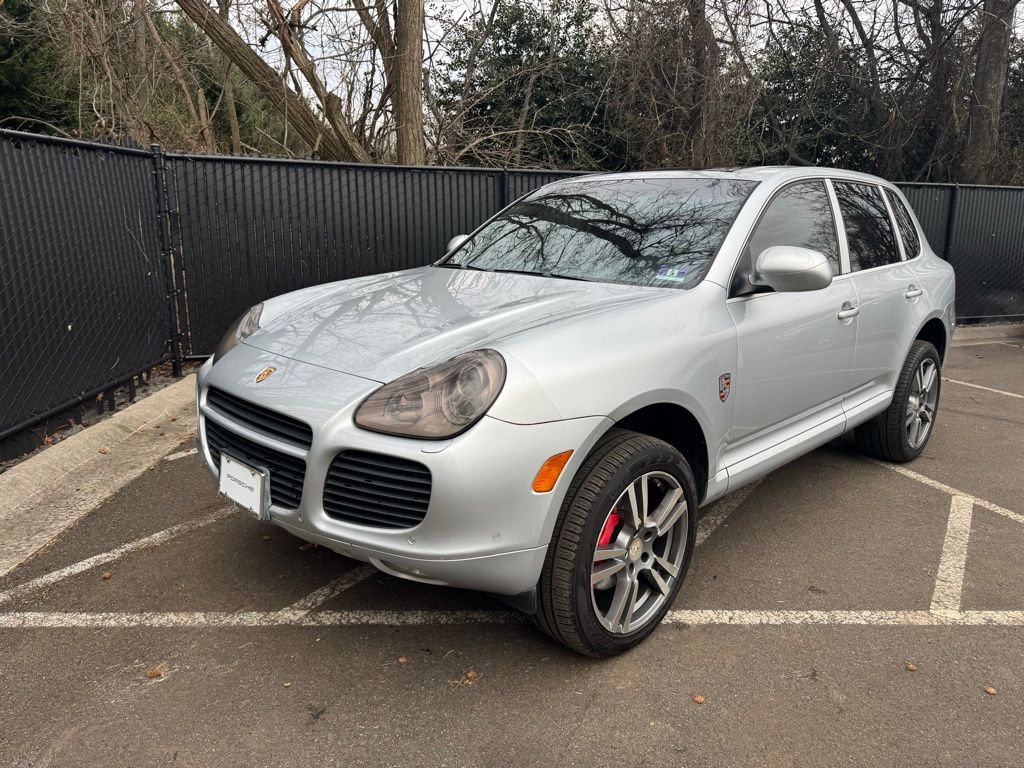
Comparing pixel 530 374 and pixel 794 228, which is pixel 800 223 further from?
pixel 530 374

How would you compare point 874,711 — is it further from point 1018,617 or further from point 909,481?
point 909,481

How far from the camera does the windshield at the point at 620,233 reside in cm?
318

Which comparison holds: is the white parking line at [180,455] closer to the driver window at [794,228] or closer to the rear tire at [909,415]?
the driver window at [794,228]

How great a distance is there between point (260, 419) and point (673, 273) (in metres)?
1.69

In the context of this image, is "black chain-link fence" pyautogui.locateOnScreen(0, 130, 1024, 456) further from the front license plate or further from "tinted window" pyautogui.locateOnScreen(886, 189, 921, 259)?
"tinted window" pyautogui.locateOnScreen(886, 189, 921, 259)

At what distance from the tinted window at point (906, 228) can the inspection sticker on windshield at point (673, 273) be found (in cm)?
211

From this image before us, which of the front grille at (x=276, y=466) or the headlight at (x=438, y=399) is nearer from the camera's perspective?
the headlight at (x=438, y=399)

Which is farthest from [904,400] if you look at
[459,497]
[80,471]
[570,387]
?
[80,471]

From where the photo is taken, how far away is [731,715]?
7.83ft

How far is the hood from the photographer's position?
256cm

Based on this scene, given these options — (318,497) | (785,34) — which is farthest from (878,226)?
(785,34)

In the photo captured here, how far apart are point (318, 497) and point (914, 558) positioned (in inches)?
106

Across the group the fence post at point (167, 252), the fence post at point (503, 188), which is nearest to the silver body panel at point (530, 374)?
the fence post at point (167, 252)

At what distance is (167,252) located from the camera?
6.38 meters
